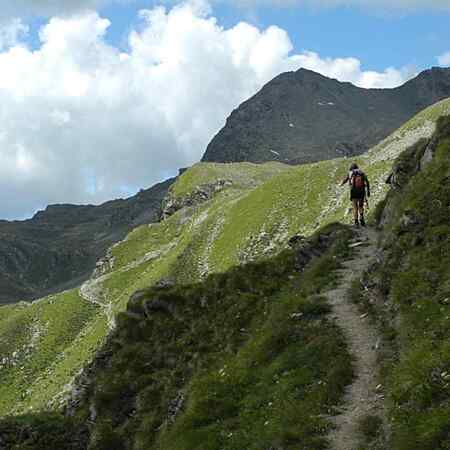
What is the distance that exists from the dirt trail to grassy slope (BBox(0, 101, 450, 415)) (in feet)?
167

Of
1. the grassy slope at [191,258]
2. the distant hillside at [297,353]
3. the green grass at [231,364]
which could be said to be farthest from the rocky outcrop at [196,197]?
the green grass at [231,364]

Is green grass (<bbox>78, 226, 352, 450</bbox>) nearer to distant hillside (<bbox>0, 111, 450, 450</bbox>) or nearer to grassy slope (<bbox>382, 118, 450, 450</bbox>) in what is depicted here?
distant hillside (<bbox>0, 111, 450, 450</bbox>)

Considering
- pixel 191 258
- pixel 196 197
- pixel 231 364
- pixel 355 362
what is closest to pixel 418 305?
pixel 355 362

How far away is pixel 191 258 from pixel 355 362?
299 feet

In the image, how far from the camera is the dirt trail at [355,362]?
17844 millimetres

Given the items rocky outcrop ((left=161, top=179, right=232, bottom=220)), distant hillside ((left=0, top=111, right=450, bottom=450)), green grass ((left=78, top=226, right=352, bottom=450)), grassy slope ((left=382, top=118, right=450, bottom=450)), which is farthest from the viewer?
rocky outcrop ((left=161, top=179, right=232, bottom=220))

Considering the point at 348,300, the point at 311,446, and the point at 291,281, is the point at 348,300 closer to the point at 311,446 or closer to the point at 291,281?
the point at 291,281

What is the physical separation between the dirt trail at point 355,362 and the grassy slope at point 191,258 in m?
50.8

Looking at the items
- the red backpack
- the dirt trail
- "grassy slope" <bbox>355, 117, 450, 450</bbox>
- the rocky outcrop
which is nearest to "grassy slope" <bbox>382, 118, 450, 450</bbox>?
"grassy slope" <bbox>355, 117, 450, 450</bbox>

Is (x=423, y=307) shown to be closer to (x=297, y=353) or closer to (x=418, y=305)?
(x=418, y=305)

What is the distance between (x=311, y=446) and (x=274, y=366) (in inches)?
245

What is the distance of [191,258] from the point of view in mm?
112125

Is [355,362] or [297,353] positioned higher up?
[297,353]

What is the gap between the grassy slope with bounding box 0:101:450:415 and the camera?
306 ft
